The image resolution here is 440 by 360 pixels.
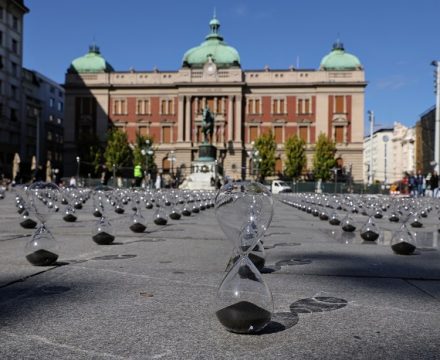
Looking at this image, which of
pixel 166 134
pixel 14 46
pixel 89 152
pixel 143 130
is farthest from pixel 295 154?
pixel 14 46

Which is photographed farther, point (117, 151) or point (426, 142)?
point (426, 142)

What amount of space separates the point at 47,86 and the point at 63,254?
296 ft

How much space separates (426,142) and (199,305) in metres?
98.6

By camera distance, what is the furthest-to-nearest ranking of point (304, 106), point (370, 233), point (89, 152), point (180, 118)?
point (304, 106)
point (180, 118)
point (89, 152)
point (370, 233)

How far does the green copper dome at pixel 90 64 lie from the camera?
8594 centimetres

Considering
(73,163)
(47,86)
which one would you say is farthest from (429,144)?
(47,86)

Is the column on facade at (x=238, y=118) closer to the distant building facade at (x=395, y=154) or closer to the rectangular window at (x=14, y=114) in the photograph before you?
the rectangular window at (x=14, y=114)

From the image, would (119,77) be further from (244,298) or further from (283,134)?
(244,298)

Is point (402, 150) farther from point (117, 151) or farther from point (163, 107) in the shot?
point (117, 151)

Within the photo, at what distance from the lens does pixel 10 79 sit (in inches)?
2709

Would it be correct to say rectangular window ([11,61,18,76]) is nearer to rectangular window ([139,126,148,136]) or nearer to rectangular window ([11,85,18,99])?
rectangular window ([11,85,18,99])

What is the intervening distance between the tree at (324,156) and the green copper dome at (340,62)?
12.6 metres

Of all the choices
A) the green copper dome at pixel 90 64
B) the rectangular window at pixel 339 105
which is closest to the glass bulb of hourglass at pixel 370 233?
the rectangular window at pixel 339 105

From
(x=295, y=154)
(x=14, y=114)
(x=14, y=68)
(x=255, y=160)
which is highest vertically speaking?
(x=14, y=68)
